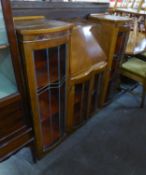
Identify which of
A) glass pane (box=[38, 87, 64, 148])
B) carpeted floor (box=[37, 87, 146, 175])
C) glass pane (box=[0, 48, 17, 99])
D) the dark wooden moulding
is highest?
the dark wooden moulding

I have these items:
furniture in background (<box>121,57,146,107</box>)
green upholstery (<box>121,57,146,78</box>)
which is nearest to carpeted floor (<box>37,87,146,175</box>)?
furniture in background (<box>121,57,146,107</box>)

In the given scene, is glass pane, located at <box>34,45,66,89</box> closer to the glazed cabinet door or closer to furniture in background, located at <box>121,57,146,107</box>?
the glazed cabinet door

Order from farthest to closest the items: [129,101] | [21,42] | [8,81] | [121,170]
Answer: [129,101]
[121,170]
[8,81]
[21,42]

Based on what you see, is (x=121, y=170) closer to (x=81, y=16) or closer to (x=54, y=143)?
(x=54, y=143)

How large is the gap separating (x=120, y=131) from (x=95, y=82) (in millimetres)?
638

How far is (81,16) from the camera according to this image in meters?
1.67

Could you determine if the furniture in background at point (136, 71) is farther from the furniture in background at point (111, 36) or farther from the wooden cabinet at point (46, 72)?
the wooden cabinet at point (46, 72)

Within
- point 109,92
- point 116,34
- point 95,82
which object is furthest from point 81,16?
point 109,92

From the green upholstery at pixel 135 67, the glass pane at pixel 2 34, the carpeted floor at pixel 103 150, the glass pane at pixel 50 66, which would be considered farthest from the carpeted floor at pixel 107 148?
the glass pane at pixel 2 34

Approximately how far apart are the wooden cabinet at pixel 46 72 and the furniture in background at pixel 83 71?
105 millimetres

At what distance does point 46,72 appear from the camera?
3.75 feet

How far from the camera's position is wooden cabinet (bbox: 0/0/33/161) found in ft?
2.67

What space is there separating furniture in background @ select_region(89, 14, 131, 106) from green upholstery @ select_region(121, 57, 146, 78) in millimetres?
285

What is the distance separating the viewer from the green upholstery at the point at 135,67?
2.03 metres
